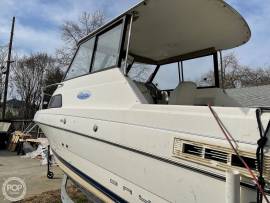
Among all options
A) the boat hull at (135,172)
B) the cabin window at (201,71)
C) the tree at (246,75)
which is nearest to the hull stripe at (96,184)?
the boat hull at (135,172)

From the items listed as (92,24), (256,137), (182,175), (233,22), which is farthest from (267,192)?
(92,24)

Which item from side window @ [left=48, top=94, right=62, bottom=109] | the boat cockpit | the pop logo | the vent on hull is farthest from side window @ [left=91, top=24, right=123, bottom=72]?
the pop logo

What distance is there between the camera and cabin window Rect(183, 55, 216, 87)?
475 centimetres

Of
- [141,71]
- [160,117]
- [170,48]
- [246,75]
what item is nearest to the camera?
[160,117]

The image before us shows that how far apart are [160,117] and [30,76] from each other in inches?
1339

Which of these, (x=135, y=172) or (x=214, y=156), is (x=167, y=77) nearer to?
(x=135, y=172)

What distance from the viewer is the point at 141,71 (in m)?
5.34

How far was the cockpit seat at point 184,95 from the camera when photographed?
430 cm

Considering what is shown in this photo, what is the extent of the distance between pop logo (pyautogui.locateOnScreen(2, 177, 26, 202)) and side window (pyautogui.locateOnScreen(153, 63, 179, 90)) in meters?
3.60

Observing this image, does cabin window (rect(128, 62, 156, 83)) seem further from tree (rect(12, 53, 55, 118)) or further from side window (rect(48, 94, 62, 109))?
tree (rect(12, 53, 55, 118))

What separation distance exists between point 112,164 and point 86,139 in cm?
62

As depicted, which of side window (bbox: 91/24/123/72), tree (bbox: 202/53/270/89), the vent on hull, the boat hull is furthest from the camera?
tree (bbox: 202/53/270/89)

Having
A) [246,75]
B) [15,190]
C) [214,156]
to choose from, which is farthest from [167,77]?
[246,75]

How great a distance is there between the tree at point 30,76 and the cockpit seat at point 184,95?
3072 centimetres
